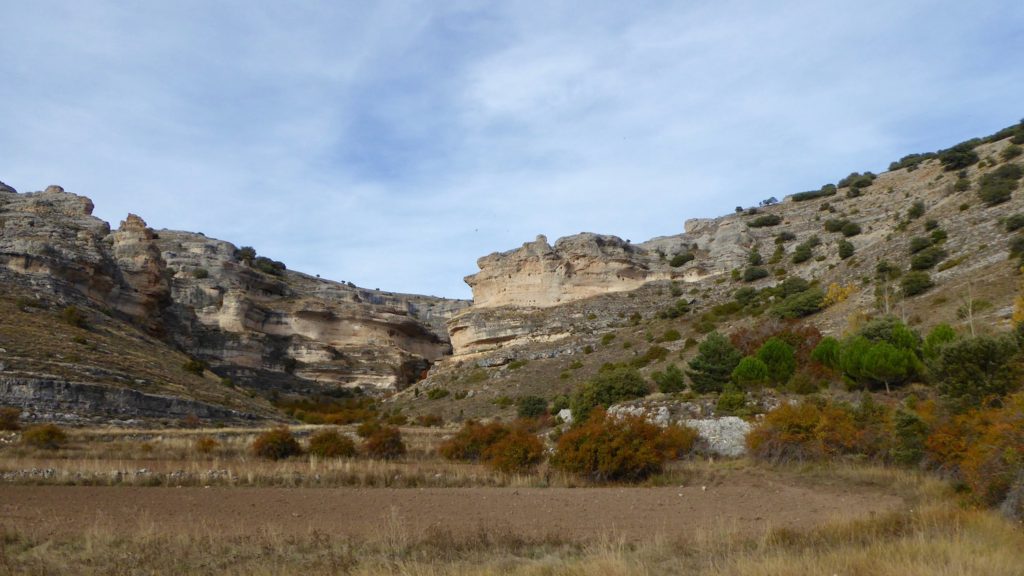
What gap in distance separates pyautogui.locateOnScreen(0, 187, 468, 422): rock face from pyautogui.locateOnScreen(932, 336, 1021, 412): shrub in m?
41.2

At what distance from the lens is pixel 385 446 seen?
22.0m

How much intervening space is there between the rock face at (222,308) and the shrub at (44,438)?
2328 centimetres

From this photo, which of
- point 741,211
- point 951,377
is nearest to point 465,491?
point 951,377

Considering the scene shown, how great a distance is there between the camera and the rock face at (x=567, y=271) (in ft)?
205

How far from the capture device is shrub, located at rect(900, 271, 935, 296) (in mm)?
30984

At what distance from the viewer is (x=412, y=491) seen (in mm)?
15539

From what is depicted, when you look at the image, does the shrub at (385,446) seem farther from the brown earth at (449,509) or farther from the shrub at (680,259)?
the shrub at (680,259)

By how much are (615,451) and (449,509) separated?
5.75 metres

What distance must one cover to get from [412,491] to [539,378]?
97.0 feet

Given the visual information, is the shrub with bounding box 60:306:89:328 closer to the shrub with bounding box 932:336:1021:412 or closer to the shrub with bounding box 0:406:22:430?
the shrub with bounding box 0:406:22:430

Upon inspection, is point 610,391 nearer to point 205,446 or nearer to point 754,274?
point 205,446

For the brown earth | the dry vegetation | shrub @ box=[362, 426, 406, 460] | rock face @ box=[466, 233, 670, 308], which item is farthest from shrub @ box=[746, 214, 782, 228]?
the dry vegetation

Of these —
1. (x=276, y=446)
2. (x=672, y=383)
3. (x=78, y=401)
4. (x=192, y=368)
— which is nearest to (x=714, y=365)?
(x=672, y=383)

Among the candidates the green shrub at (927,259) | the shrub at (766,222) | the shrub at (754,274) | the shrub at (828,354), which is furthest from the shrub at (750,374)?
the shrub at (766,222)
